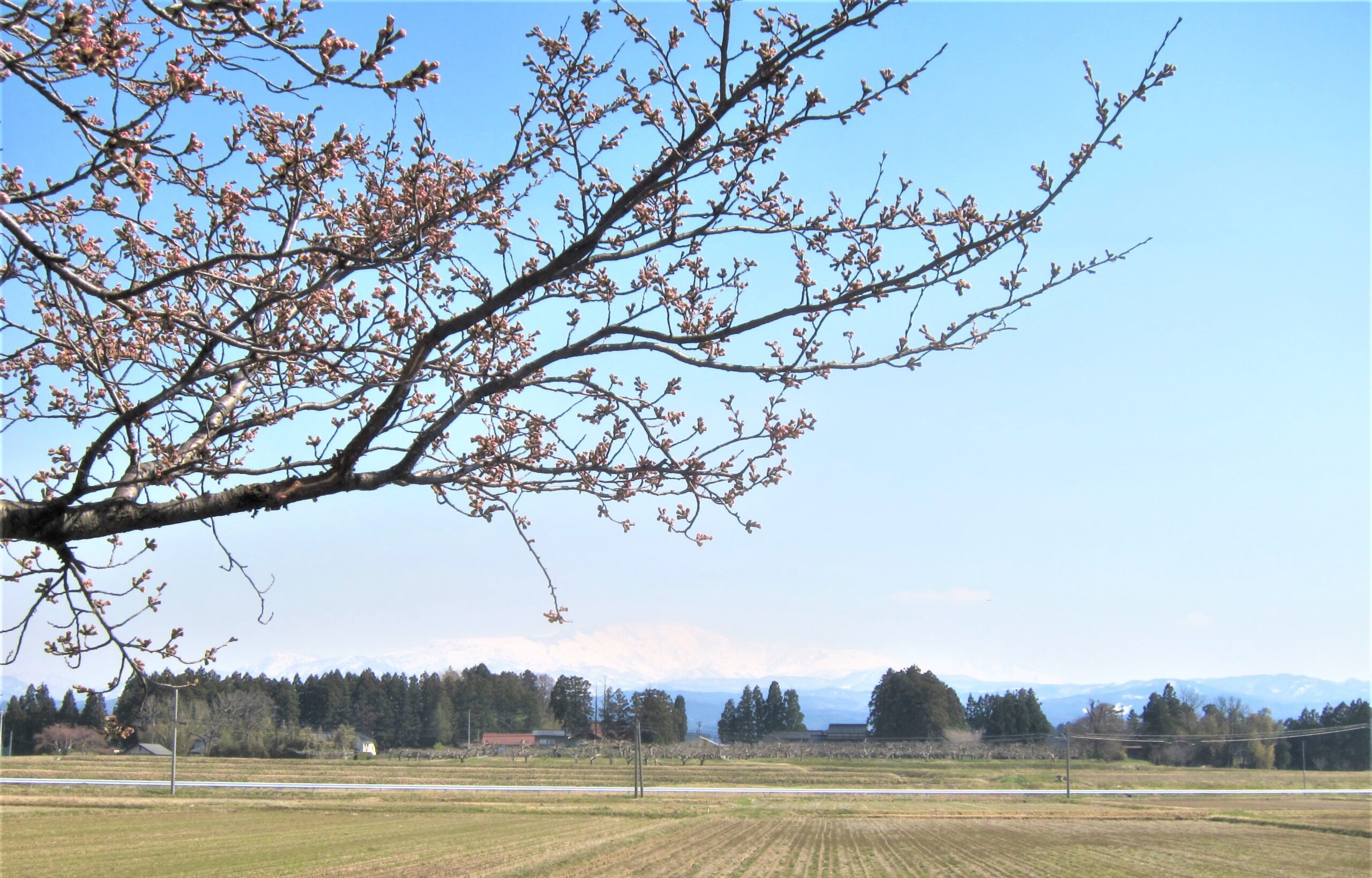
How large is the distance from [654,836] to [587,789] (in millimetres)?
24056

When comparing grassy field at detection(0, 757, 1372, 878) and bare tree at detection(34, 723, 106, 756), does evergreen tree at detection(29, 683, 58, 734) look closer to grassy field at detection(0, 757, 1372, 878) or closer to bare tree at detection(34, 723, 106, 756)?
bare tree at detection(34, 723, 106, 756)

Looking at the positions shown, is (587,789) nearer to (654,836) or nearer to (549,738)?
(654,836)

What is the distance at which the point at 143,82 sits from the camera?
13.4ft

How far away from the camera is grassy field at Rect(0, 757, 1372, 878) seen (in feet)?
77.8

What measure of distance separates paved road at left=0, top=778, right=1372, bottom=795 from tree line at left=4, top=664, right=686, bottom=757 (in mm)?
24771

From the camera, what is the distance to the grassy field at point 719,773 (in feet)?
201

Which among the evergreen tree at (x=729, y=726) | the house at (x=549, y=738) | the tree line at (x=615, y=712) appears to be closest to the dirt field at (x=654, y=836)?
the tree line at (x=615, y=712)

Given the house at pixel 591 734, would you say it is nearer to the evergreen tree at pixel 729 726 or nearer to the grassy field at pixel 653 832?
the evergreen tree at pixel 729 726

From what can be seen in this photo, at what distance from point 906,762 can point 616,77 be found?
8711 cm

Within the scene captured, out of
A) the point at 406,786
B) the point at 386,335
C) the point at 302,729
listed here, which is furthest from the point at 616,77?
the point at 302,729

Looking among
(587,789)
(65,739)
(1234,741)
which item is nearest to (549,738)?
(65,739)

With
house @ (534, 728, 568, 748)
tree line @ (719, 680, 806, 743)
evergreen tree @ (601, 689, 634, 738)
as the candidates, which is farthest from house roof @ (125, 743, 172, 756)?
tree line @ (719, 680, 806, 743)

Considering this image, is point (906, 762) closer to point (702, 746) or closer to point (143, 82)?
point (702, 746)

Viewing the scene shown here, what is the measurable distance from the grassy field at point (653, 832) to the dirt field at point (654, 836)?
0.13 metres
